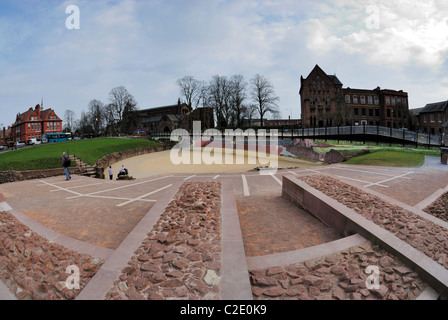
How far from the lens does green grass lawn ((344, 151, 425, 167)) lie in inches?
753

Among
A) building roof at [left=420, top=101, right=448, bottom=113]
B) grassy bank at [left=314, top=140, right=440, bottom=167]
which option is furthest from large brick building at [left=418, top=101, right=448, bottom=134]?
grassy bank at [left=314, top=140, right=440, bottom=167]

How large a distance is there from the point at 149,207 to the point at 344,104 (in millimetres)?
55558

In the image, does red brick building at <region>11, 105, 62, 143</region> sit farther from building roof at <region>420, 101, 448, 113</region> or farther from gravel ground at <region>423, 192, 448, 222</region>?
building roof at <region>420, 101, 448, 113</region>

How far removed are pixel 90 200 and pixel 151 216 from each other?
5.65 metres

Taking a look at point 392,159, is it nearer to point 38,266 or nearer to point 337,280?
point 337,280

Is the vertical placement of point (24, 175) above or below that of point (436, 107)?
below

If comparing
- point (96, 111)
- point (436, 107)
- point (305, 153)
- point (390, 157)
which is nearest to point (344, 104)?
point (436, 107)

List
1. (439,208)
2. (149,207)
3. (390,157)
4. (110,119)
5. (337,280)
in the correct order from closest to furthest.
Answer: (337,280) → (439,208) → (149,207) → (390,157) → (110,119)

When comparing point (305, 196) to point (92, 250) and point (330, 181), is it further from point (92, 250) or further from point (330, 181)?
point (92, 250)

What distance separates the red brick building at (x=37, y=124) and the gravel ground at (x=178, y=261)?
8991 centimetres

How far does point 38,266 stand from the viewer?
4.93 metres

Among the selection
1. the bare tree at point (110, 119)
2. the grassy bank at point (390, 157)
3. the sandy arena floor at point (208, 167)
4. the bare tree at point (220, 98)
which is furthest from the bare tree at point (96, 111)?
the grassy bank at point (390, 157)
